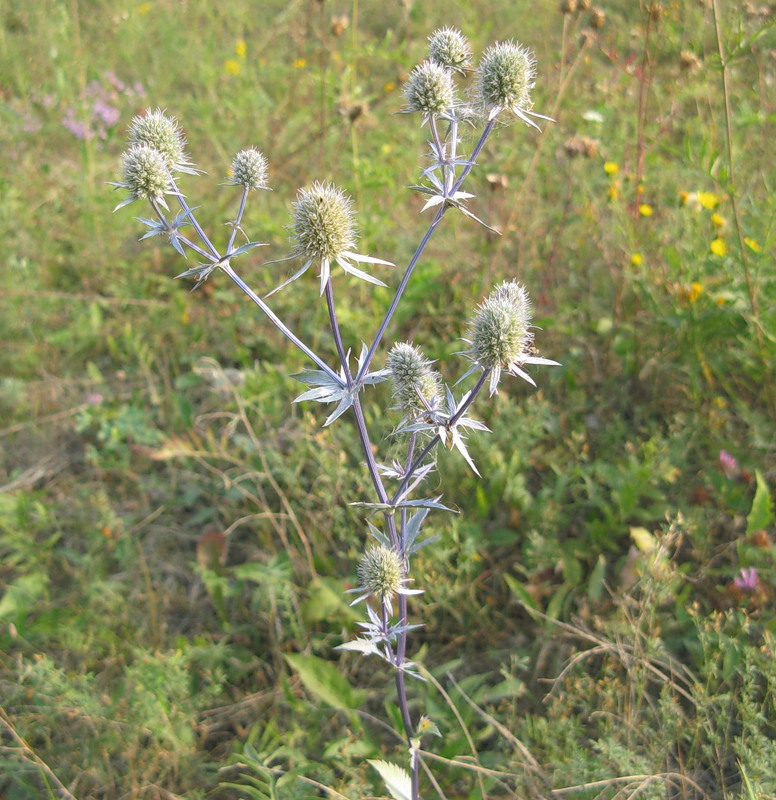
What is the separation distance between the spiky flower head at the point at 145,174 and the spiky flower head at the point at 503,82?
98 cm

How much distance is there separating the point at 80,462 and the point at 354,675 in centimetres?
208

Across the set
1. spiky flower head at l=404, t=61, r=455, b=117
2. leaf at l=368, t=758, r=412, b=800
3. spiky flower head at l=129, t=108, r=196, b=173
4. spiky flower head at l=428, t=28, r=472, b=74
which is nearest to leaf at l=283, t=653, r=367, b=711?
leaf at l=368, t=758, r=412, b=800

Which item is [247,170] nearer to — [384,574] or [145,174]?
[145,174]

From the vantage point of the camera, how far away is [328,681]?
2.52 m

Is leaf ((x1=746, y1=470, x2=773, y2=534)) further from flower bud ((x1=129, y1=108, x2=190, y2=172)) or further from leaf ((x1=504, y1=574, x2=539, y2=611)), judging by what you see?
flower bud ((x1=129, y1=108, x2=190, y2=172))

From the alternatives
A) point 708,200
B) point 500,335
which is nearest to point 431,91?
point 500,335

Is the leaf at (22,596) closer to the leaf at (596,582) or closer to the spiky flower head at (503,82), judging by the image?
the leaf at (596,582)

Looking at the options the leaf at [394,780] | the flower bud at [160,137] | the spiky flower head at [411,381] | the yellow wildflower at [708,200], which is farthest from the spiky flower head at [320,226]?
the yellow wildflower at [708,200]

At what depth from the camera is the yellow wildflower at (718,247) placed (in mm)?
3330

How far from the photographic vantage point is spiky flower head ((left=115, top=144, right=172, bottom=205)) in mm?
1825

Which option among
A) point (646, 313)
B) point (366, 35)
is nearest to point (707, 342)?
point (646, 313)

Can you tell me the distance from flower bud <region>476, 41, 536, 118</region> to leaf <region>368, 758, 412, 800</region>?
6.77 ft

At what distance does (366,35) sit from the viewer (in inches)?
241

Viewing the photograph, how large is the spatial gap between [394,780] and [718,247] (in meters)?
2.98
